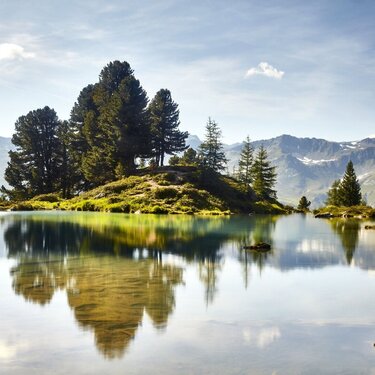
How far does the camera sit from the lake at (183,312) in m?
8.70

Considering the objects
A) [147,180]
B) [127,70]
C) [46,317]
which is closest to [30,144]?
[127,70]

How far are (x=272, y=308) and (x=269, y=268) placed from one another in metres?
7.19

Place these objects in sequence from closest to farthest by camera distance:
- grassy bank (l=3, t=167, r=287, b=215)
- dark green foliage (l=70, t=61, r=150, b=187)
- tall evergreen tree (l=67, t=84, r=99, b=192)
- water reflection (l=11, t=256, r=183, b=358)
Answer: water reflection (l=11, t=256, r=183, b=358), grassy bank (l=3, t=167, r=287, b=215), dark green foliage (l=70, t=61, r=150, b=187), tall evergreen tree (l=67, t=84, r=99, b=192)

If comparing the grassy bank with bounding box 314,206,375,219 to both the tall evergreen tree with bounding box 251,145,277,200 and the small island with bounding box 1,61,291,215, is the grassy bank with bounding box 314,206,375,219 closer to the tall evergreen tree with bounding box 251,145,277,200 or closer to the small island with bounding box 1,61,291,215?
the small island with bounding box 1,61,291,215

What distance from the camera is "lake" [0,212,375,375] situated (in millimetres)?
8703

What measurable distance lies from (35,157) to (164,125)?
1299 inches

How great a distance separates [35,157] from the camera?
107 metres

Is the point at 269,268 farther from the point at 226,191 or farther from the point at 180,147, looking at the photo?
the point at 180,147

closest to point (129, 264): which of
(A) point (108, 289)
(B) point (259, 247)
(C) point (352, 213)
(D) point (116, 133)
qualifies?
(A) point (108, 289)

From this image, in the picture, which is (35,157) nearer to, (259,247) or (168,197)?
(168,197)

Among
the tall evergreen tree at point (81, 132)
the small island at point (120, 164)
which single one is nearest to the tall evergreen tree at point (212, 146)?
the small island at point (120, 164)

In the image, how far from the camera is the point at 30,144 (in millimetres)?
105562

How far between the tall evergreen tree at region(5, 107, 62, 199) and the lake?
3404 inches

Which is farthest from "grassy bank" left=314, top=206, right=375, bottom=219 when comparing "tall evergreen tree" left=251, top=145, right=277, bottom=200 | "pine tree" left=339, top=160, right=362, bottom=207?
"pine tree" left=339, top=160, right=362, bottom=207
